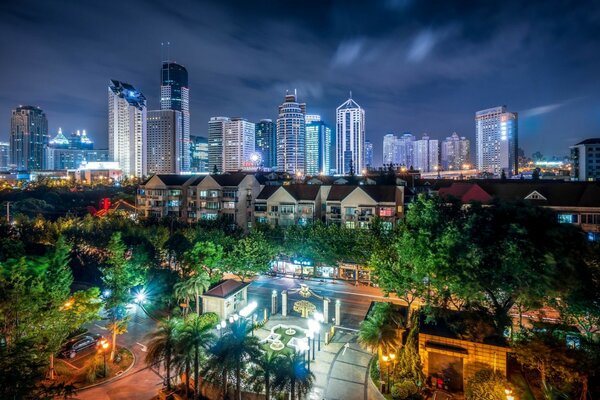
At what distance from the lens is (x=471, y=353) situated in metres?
15.6

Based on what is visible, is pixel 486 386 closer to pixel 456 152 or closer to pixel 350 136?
pixel 350 136

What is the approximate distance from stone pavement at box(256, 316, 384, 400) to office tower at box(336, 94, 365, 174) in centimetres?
14529

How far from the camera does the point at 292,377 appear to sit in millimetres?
12906

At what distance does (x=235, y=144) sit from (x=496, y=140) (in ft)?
365

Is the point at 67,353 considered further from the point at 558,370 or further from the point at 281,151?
the point at 281,151

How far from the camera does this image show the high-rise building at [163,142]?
509ft

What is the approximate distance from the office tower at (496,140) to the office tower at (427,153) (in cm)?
2686

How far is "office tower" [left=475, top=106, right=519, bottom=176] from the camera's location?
478 feet

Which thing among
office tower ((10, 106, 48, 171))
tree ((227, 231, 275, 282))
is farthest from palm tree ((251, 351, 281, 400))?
office tower ((10, 106, 48, 171))

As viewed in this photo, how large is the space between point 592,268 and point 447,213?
6.13 metres

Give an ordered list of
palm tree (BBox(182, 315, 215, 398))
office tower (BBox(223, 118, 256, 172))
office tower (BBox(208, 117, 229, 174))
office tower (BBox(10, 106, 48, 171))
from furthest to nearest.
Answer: office tower (BBox(10, 106, 48, 171)), office tower (BBox(208, 117, 229, 174)), office tower (BBox(223, 118, 256, 172)), palm tree (BBox(182, 315, 215, 398))

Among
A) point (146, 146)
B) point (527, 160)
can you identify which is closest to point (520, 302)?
point (146, 146)

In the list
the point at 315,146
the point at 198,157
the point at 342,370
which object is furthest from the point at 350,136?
the point at 342,370

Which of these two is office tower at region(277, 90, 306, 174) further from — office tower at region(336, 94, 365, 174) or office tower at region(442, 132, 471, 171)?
office tower at region(442, 132, 471, 171)
